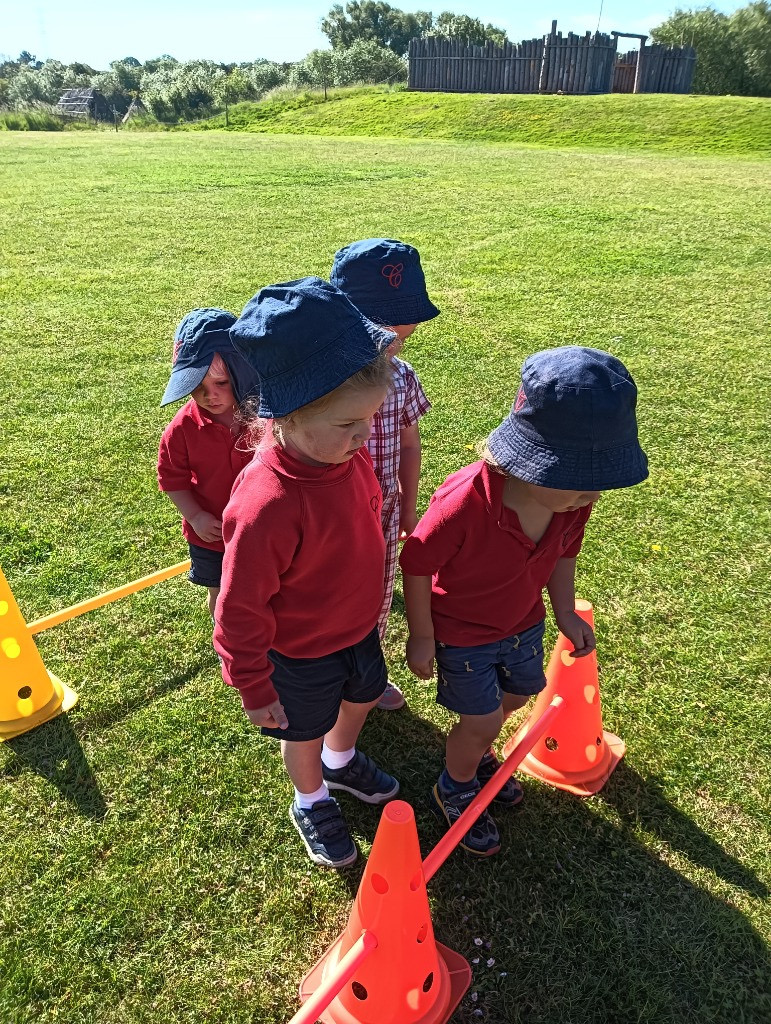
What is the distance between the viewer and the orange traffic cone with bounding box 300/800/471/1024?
5.68ft

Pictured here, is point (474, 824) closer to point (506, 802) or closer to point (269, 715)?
point (506, 802)

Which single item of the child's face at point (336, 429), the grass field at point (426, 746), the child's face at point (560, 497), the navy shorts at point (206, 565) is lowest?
Result: the grass field at point (426, 746)

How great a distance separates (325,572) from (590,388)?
0.78 meters

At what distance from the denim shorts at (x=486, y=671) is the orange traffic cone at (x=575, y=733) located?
0.92 feet

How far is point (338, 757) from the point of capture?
2.52 m

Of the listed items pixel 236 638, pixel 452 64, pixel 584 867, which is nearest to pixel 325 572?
pixel 236 638

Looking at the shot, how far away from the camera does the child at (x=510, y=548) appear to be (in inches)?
66.2

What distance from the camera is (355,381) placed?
1.55 metres

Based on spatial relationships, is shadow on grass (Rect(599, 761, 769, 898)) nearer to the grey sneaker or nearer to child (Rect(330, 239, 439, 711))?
the grey sneaker

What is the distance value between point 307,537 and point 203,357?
Answer: 95 cm

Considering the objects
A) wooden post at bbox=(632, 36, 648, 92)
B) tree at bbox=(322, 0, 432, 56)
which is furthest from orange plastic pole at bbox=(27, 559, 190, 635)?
tree at bbox=(322, 0, 432, 56)

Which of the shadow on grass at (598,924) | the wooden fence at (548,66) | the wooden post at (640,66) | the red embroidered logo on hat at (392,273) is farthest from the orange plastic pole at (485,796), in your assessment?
the wooden post at (640,66)

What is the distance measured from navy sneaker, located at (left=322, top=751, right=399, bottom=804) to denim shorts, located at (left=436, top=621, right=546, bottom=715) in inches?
17.7

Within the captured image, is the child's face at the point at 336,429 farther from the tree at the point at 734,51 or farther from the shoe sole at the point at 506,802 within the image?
the tree at the point at 734,51
